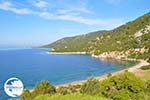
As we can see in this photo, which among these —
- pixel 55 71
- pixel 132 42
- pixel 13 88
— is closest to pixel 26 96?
pixel 13 88

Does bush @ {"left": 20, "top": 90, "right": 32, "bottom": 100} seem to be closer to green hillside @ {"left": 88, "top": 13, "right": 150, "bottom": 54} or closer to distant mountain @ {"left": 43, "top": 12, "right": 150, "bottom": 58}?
distant mountain @ {"left": 43, "top": 12, "right": 150, "bottom": 58}

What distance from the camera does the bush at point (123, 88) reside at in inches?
915

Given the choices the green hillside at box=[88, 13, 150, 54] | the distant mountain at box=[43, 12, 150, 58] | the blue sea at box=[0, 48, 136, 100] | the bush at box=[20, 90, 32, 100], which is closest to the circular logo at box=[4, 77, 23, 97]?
the bush at box=[20, 90, 32, 100]

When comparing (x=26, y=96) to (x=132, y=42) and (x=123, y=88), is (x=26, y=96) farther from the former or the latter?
(x=132, y=42)

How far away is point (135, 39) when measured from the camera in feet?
483

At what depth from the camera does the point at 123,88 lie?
2512 cm

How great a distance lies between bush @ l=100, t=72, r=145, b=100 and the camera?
23234 millimetres

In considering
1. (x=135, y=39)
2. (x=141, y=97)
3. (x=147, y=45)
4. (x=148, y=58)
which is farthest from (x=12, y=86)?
(x=135, y=39)

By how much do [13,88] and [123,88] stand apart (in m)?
14.0

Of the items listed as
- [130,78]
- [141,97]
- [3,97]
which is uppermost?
[130,78]

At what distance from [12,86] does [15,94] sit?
0.52 m

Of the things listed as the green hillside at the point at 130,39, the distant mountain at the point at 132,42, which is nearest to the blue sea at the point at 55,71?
the distant mountain at the point at 132,42

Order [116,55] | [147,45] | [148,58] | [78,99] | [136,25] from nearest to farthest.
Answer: [78,99] → [148,58] → [147,45] → [116,55] → [136,25]

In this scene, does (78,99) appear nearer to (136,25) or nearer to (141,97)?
(141,97)
